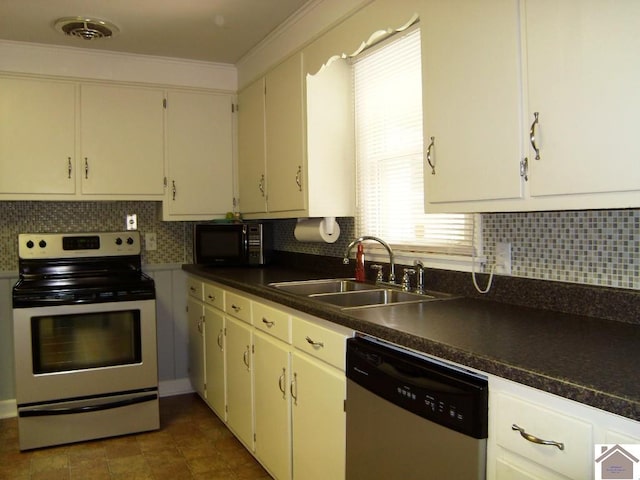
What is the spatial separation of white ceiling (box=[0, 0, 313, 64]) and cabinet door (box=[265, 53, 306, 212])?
0.27 metres

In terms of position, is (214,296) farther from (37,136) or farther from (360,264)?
(37,136)

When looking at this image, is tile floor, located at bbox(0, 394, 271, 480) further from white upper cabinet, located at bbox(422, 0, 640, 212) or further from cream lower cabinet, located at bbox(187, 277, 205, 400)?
white upper cabinet, located at bbox(422, 0, 640, 212)

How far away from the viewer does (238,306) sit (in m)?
2.69

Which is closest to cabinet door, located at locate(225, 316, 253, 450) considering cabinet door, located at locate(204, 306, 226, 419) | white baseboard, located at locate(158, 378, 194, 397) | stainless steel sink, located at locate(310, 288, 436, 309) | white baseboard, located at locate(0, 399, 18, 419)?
cabinet door, located at locate(204, 306, 226, 419)

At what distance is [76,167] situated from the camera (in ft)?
10.8

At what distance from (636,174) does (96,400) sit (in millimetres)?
2837

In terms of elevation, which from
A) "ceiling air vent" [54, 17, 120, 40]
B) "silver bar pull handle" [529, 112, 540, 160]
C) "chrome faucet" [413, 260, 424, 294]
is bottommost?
"chrome faucet" [413, 260, 424, 294]

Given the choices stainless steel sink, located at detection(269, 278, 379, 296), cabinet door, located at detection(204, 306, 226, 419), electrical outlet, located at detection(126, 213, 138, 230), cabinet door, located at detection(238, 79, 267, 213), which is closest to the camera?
stainless steel sink, located at detection(269, 278, 379, 296)

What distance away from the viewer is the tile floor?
2.63 meters

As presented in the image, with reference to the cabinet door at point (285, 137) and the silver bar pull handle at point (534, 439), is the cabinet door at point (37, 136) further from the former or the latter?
the silver bar pull handle at point (534, 439)

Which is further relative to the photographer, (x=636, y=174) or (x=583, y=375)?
(x=636, y=174)

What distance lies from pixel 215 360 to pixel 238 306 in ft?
1.92

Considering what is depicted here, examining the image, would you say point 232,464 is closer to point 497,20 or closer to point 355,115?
point 355,115

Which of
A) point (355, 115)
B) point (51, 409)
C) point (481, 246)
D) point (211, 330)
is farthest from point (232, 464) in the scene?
point (355, 115)
